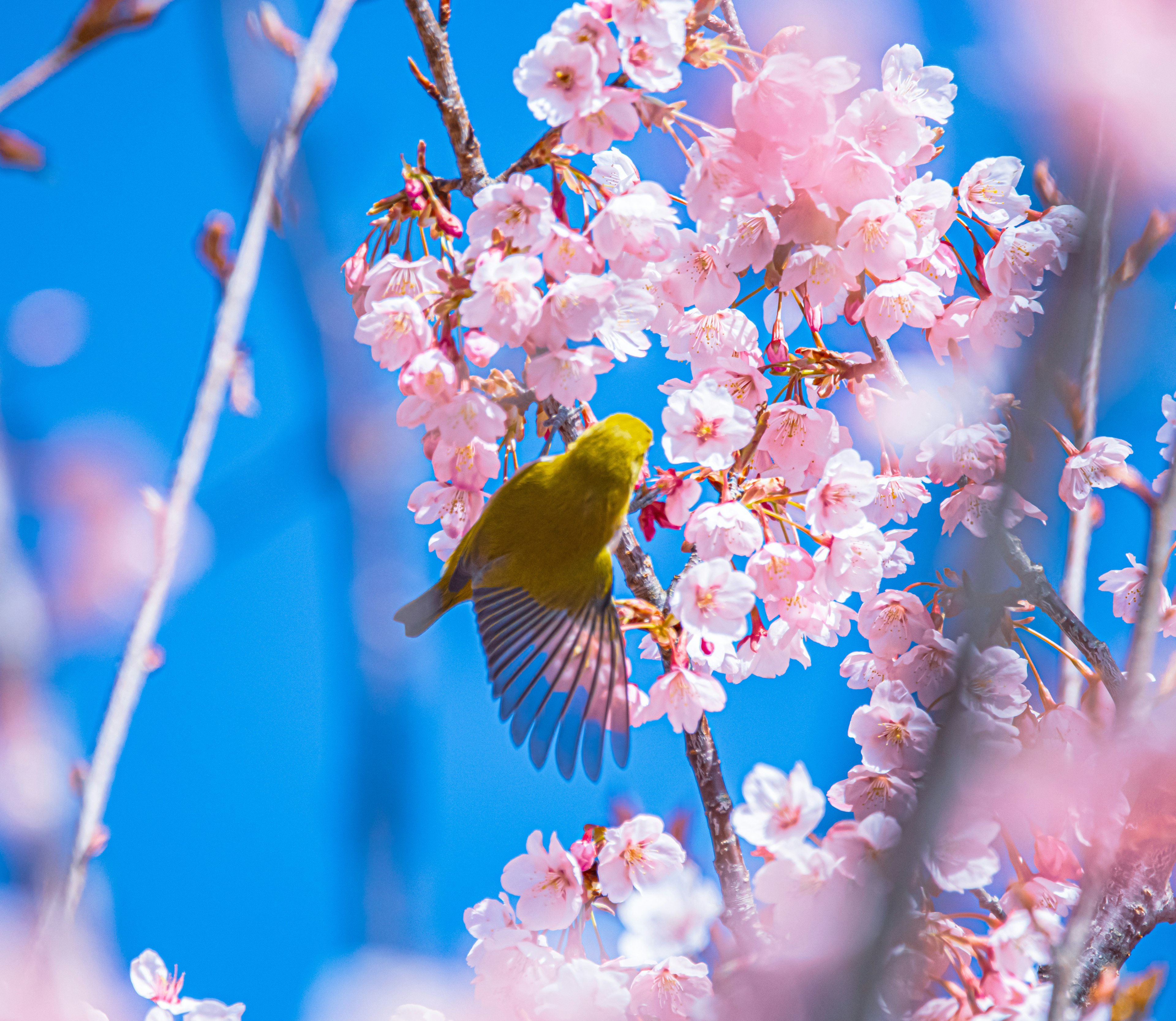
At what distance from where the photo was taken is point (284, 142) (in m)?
0.45

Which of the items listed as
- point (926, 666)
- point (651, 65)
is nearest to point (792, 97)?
point (651, 65)

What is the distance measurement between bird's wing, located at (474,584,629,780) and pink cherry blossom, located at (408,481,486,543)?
0.45ft

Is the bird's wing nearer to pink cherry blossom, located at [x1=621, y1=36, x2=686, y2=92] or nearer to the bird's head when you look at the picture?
the bird's head

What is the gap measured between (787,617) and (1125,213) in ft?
2.32

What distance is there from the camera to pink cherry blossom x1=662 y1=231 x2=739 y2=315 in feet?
3.56

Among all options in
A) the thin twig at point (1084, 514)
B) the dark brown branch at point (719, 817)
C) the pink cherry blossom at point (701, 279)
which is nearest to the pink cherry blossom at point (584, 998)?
the dark brown branch at point (719, 817)

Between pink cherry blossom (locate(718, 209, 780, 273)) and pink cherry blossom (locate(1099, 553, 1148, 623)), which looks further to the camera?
pink cherry blossom (locate(1099, 553, 1148, 623))

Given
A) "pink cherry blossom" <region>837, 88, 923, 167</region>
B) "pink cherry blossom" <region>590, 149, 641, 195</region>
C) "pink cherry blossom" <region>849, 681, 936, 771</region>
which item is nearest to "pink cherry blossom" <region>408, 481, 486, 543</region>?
"pink cherry blossom" <region>590, 149, 641, 195</region>

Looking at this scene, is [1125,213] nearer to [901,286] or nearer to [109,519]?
[901,286]

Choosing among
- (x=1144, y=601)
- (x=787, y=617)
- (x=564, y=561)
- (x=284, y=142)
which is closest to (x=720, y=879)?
(x=787, y=617)

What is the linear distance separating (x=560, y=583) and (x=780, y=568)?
0.31 meters

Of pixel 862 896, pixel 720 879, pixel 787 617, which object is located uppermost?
pixel 787 617

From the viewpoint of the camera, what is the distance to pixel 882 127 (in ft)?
3.33

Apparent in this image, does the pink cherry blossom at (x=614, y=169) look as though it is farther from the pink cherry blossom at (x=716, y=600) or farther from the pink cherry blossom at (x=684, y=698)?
the pink cherry blossom at (x=684, y=698)
